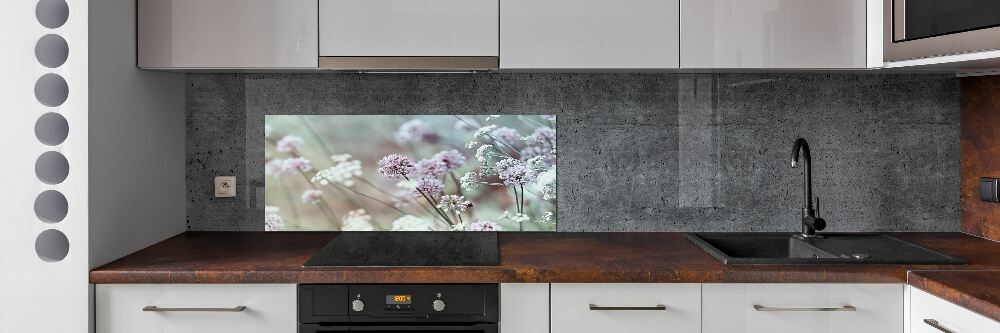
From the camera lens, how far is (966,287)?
64.4 inches

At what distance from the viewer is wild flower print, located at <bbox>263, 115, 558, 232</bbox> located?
99.0 inches

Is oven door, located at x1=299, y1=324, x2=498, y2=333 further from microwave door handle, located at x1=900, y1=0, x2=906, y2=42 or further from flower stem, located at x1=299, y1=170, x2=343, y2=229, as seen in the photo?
microwave door handle, located at x1=900, y1=0, x2=906, y2=42

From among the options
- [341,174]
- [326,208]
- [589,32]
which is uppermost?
[589,32]

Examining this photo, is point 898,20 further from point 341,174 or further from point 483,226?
point 341,174

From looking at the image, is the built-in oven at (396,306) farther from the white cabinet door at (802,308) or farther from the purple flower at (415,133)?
the purple flower at (415,133)

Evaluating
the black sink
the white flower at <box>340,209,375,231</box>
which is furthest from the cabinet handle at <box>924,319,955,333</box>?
the white flower at <box>340,209,375,231</box>

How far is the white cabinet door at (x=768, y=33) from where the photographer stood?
2145mm

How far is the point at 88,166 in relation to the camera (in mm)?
1873

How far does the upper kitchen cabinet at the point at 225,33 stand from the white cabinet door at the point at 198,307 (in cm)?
67

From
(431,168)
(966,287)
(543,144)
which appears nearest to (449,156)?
(431,168)

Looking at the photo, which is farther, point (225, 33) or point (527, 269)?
point (225, 33)

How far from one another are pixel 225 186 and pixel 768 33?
1.85 meters
